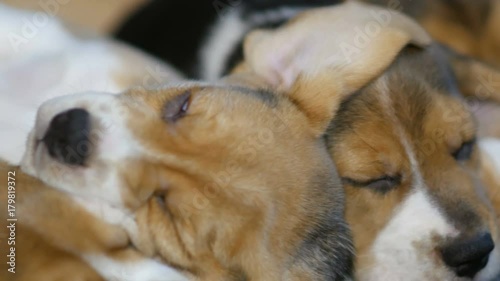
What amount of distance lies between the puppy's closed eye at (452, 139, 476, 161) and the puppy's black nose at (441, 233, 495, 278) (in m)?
0.24

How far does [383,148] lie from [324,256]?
0.33 m

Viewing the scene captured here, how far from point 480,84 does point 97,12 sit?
149cm

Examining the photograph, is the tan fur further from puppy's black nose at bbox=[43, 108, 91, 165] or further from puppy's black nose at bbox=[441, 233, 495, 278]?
→ puppy's black nose at bbox=[43, 108, 91, 165]

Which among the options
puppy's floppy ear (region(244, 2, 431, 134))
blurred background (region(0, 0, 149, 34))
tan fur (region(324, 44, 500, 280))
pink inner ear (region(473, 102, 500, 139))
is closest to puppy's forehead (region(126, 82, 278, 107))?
puppy's floppy ear (region(244, 2, 431, 134))

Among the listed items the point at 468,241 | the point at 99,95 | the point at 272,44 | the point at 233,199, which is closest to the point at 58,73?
the point at 99,95

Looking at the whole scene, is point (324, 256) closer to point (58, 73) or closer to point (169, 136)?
point (169, 136)

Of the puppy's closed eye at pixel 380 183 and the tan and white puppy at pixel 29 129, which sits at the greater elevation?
the tan and white puppy at pixel 29 129

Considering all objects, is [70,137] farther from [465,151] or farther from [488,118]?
[488,118]

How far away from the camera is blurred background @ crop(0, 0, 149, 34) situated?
2.83 m

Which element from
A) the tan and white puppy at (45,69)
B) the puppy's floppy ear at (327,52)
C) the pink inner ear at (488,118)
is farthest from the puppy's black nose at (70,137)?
the pink inner ear at (488,118)

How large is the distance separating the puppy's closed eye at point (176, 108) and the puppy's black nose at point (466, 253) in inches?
28.8

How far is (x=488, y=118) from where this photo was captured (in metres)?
2.48

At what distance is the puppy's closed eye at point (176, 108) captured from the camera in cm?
171

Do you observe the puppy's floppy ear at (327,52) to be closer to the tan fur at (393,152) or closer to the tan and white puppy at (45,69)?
the tan fur at (393,152)
